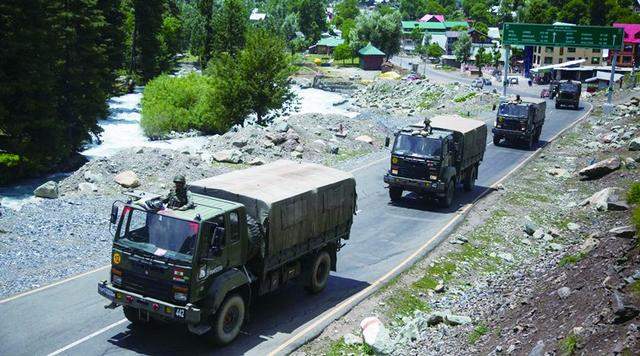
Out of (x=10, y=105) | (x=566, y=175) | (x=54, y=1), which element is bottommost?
(x=566, y=175)

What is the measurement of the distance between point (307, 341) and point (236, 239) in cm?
276

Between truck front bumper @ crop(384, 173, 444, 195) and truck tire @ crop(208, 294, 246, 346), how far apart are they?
13.2m

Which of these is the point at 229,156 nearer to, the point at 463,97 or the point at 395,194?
the point at 395,194

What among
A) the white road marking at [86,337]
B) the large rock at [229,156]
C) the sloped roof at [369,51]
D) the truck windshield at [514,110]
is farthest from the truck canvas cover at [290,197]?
the sloped roof at [369,51]

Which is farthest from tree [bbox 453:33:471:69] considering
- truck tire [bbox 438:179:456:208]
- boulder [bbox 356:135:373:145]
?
truck tire [bbox 438:179:456:208]

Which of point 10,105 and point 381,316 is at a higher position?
point 10,105

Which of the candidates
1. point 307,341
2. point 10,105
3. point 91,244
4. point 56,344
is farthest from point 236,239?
point 10,105

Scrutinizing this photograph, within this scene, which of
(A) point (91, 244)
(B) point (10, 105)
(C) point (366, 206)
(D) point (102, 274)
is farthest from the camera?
(B) point (10, 105)

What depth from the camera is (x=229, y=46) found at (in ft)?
258

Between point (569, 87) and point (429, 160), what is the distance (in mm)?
44647

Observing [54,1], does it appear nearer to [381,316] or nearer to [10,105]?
[10,105]

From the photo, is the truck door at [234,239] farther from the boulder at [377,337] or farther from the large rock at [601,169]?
the large rock at [601,169]

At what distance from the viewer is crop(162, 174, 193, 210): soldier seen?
13.0 meters

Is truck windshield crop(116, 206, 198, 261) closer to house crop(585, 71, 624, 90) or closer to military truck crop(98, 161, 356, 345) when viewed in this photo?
military truck crop(98, 161, 356, 345)
